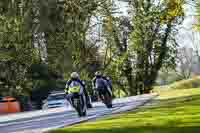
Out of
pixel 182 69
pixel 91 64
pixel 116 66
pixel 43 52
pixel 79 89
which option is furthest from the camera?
pixel 182 69

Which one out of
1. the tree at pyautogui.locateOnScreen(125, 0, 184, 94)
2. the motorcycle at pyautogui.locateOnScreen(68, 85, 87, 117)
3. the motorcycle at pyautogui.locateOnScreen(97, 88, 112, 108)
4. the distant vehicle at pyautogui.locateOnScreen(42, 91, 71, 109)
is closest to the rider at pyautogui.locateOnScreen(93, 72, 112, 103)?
the motorcycle at pyautogui.locateOnScreen(97, 88, 112, 108)

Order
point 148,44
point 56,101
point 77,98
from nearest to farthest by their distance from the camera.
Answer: point 77,98 < point 56,101 < point 148,44

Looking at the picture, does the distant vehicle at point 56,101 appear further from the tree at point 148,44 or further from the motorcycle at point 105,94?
the tree at point 148,44

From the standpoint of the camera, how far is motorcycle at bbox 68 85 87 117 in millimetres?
26239

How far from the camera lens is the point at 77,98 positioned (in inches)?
1041

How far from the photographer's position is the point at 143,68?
7775 centimetres

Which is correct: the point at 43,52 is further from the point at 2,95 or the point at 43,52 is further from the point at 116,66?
the point at 116,66

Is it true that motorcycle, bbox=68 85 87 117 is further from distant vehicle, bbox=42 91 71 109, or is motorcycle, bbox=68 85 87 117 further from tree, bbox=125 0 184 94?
tree, bbox=125 0 184 94

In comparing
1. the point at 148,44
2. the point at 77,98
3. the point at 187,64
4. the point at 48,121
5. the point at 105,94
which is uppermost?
the point at 148,44

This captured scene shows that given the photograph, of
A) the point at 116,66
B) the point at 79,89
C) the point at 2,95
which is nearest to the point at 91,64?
the point at 116,66

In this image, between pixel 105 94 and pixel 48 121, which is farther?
pixel 105 94

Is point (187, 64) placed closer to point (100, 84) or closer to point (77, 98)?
point (100, 84)

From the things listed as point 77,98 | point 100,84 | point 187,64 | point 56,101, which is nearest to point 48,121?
point 77,98

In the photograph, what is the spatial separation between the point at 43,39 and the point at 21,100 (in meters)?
8.72
